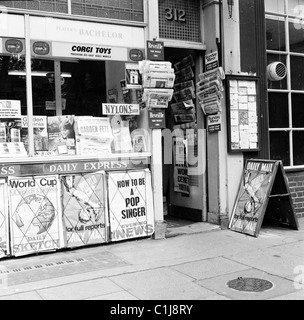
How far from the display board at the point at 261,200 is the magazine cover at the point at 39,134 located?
3349 mm

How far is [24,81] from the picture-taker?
607 centimetres

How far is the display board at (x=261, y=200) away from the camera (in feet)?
23.1

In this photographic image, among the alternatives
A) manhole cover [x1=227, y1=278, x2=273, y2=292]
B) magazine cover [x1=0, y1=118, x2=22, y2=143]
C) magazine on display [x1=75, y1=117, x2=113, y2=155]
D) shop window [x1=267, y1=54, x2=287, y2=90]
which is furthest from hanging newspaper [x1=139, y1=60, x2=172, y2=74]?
manhole cover [x1=227, y1=278, x2=273, y2=292]

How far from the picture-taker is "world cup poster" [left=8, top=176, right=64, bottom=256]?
5.79 metres

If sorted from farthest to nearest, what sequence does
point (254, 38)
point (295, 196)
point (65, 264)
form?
point (295, 196) → point (254, 38) → point (65, 264)

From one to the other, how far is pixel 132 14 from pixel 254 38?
7.70ft

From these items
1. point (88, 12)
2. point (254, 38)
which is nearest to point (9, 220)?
point (88, 12)

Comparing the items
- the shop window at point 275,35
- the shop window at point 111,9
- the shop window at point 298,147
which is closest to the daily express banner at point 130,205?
the shop window at point 111,9

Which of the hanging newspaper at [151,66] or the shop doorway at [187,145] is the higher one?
the hanging newspaper at [151,66]

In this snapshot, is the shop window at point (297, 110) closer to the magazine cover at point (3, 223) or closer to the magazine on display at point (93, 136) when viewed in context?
the magazine on display at point (93, 136)

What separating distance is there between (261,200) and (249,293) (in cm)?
274

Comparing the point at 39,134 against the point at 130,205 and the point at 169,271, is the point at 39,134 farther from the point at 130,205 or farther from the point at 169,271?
the point at 169,271
